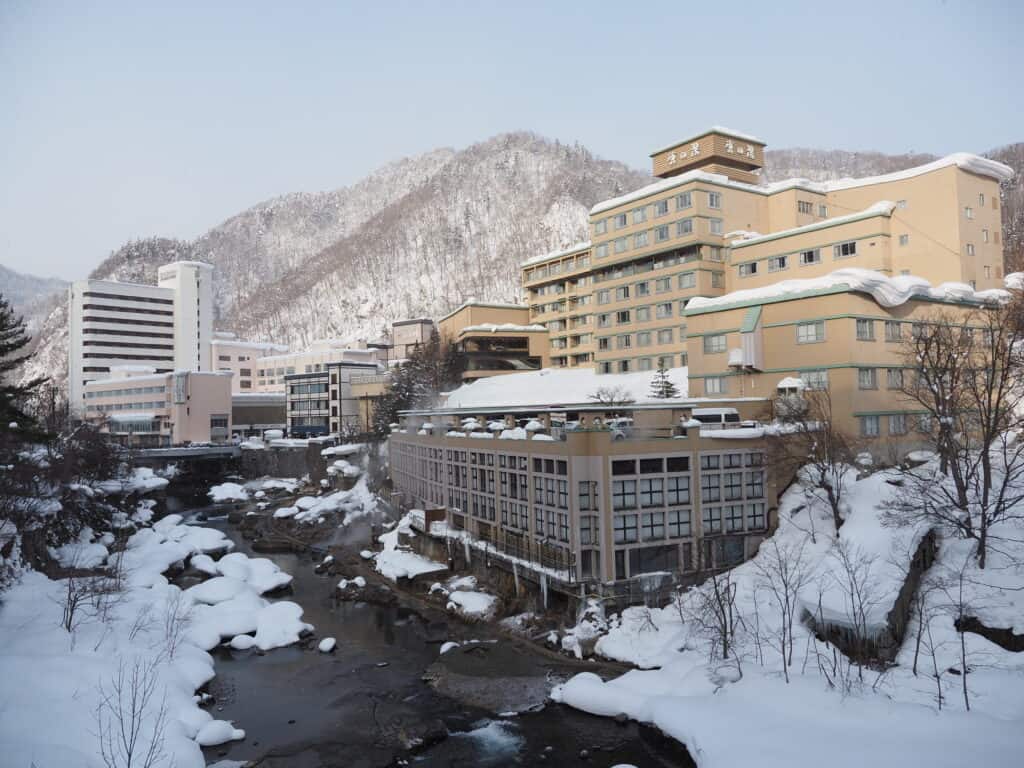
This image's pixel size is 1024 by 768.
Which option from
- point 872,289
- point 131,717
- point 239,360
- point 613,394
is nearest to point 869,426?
point 872,289

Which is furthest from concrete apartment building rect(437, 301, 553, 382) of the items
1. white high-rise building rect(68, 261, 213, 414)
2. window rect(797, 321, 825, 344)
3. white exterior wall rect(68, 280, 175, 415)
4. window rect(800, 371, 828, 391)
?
white exterior wall rect(68, 280, 175, 415)

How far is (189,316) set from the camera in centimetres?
11912

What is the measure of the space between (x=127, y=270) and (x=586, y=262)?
157 meters

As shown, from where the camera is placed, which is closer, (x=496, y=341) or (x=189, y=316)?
(x=496, y=341)

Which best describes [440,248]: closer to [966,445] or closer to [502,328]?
[502,328]

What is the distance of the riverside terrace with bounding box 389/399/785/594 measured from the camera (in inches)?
976

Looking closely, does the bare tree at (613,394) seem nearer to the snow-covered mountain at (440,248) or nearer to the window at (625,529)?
the window at (625,529)

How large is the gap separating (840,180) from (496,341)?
30.4m

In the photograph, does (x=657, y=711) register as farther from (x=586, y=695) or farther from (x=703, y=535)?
(x=703, y=535)

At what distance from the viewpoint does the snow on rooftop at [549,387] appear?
4566 centimetres

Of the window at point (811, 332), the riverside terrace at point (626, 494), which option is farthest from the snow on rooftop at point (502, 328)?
the window at point (811, 332)

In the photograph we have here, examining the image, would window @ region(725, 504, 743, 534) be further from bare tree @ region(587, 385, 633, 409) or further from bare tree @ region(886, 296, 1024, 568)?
bare tree @ region(587, 385, 633, 409)

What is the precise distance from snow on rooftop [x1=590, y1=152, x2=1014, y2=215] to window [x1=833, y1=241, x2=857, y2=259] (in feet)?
18.7

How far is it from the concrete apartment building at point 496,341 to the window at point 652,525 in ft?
122
